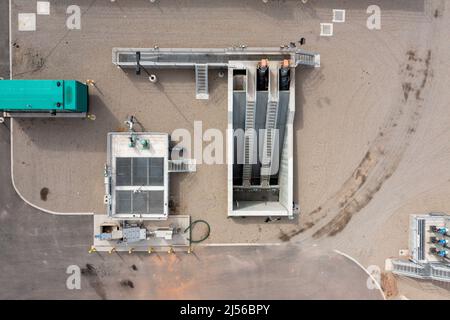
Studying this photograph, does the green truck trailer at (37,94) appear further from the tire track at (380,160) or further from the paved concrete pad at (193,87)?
the tire track at (380,160)

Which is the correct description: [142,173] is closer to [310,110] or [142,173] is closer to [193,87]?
[193,87]

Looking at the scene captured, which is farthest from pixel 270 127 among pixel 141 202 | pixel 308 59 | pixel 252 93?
pixel 141 202

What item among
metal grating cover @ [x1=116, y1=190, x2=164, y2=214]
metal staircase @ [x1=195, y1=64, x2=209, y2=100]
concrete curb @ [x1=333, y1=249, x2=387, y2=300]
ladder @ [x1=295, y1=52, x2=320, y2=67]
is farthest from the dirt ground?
metal grating cover @ [x1=116, y1=190, x2=164, y2=214]

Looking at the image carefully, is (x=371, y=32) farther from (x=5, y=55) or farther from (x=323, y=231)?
(x=5, y=55)

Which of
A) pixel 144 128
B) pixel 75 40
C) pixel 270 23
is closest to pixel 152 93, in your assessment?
pixel 144 128

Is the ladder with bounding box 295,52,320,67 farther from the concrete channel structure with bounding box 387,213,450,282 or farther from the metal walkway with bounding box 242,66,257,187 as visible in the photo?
the concrete channel structure with bounding box 387,213,450,282

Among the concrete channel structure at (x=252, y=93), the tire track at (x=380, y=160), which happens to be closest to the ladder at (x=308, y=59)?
the concrete channel structure at (x=252, y=93)
